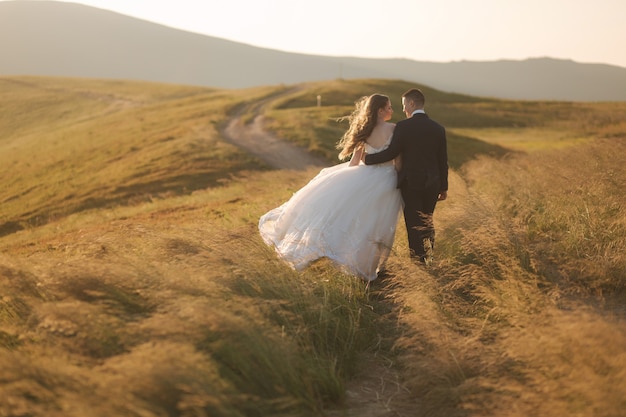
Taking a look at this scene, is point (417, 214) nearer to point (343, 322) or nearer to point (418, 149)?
point (418, 149)

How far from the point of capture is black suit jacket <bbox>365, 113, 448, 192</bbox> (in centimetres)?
791

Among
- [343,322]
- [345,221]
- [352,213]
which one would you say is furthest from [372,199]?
[343,322]

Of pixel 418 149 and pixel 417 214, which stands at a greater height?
pixel 418 149

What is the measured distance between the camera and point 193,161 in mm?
32250

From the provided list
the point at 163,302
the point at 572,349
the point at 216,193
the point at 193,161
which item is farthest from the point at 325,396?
the point at 193,161

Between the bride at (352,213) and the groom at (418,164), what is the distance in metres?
0.20

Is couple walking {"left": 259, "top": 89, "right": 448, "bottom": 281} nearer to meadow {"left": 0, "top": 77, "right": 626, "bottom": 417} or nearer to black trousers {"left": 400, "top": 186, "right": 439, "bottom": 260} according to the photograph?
black trousers {"left": 400, "top": 186, "right": 439, "bottom": 260}

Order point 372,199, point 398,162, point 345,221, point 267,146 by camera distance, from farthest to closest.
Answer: point 267,146
point 398,162
point 372,199
point 345,221

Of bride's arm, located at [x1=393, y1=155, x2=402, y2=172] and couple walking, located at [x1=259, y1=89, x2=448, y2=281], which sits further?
bride's arm, located at [x1=393, y1=155, x2=402, y2=172]

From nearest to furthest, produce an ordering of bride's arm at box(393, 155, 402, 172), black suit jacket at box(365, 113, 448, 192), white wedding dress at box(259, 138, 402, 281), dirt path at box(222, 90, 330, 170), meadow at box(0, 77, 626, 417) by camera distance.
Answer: meadow at box(0, 77, 626, 417) < white wedding dress at box(259, 138, 402, 281) < black suit jacket at box(365, 113, 448, 192) < bride's arm at box(393, 155, 402, 172) < dirt path at box(222, 90, 330, 170)

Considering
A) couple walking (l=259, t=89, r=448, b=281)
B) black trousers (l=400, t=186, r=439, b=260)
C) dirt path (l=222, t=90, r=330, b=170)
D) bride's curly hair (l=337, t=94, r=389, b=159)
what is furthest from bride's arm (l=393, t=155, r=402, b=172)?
dirt path (l=222, t=90, r=330, b=170)

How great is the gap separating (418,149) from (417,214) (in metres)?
0.84

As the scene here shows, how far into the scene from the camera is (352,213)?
7832mm

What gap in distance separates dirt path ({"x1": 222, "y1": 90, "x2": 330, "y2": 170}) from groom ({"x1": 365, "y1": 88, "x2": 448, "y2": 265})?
21.9m
